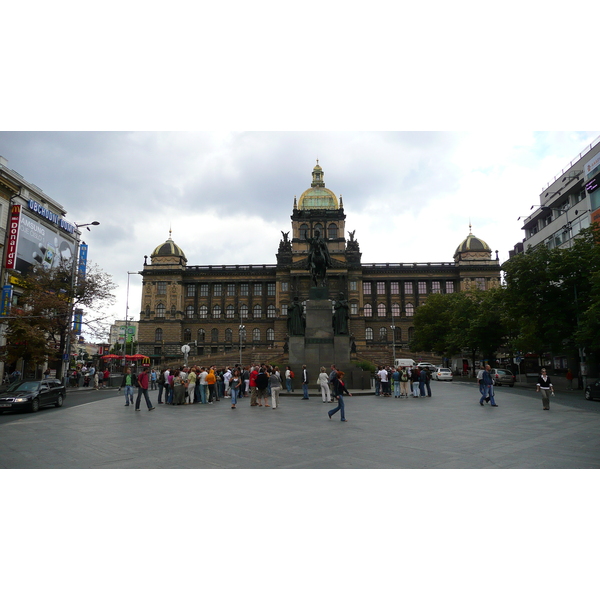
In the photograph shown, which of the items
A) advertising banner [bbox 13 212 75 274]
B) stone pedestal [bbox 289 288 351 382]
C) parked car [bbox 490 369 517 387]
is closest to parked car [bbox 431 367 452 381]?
parked car [bbox 490 369 517 387]

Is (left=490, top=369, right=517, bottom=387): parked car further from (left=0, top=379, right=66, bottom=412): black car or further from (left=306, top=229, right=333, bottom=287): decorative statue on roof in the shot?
(left=0, top=379, right=66, bottom=412): black car

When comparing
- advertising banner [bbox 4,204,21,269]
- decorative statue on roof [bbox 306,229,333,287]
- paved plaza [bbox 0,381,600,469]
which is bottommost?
paved plaza [bbox 0,381,600,469]

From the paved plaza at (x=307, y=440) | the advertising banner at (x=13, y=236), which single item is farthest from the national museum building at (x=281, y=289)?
the paved plaza at (x=307, y=440)

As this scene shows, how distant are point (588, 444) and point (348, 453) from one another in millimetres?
5874

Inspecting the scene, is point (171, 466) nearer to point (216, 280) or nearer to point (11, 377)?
point (11, 377)

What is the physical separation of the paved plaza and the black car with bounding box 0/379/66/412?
6.57ft

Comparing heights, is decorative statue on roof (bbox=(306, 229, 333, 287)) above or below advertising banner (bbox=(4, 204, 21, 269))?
below

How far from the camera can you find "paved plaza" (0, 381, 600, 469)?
29.0 feet

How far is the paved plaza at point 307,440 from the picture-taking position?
884cm

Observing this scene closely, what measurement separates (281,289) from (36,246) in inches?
1862

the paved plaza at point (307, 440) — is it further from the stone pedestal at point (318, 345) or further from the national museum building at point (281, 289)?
the national museum building at point (281, 289)

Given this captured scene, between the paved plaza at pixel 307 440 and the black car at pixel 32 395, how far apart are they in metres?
2.00

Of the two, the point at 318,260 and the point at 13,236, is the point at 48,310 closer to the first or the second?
the point at 13,236

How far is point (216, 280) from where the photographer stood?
3600 inches
